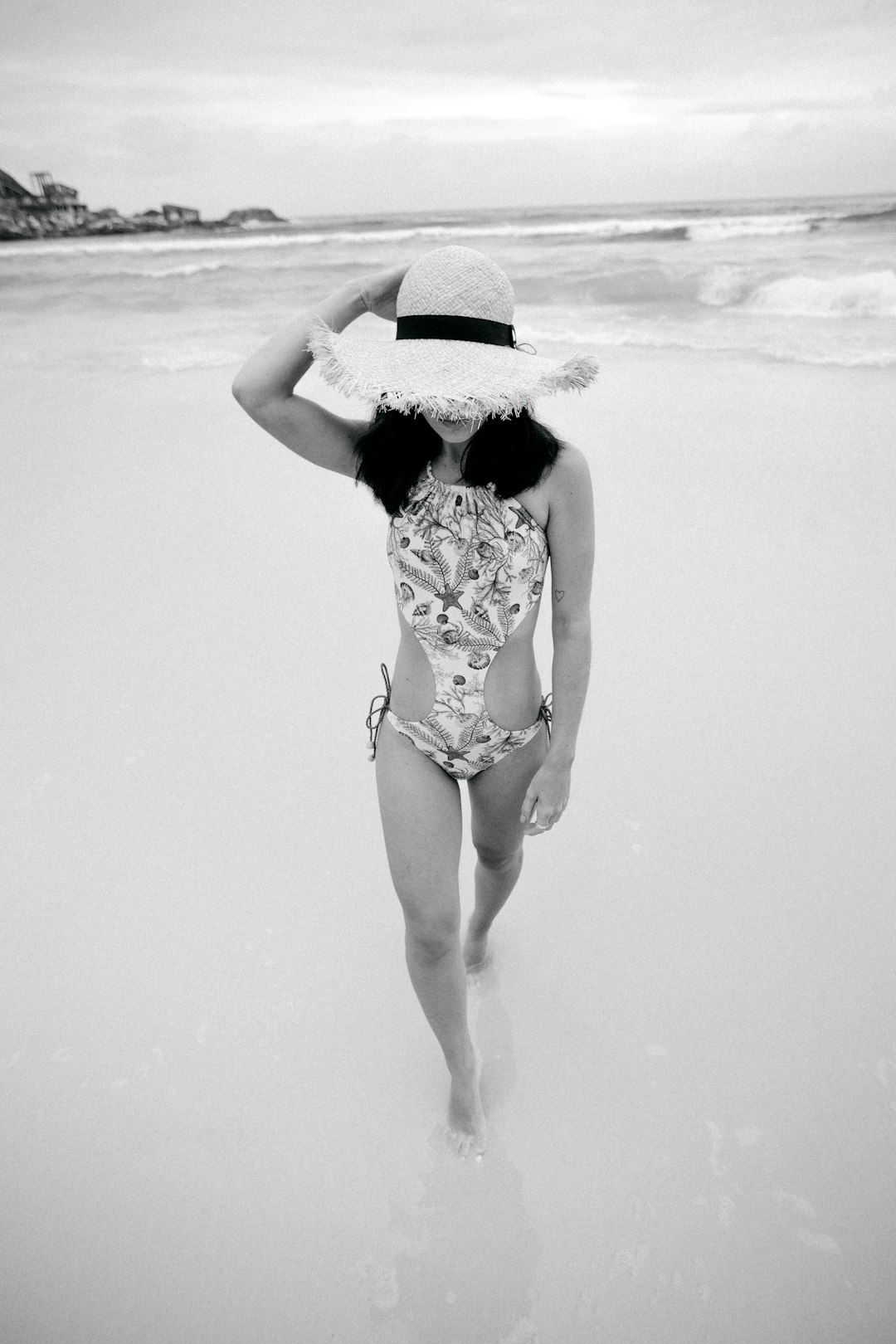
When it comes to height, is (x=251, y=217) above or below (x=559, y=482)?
above

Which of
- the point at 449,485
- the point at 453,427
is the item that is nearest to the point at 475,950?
the point at 449,485

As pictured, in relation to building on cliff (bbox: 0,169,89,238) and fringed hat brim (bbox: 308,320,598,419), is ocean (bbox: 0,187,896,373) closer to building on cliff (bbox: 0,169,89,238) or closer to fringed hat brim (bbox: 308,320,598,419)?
fringed hat brim (bbox: 308,320,598,419)

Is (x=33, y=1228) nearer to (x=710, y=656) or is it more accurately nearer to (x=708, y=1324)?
(x=708, y=1324)

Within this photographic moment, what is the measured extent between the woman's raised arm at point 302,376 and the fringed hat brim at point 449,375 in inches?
3.7

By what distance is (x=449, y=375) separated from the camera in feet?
4.15

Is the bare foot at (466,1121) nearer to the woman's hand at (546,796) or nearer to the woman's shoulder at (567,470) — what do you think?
the woman's hand at (546,796)

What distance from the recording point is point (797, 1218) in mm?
1641

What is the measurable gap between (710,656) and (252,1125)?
2384mm

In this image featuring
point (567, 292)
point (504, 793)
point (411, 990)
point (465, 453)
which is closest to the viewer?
point (465, 453)

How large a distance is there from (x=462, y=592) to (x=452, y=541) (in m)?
0.10

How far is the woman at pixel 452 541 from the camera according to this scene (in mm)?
1309

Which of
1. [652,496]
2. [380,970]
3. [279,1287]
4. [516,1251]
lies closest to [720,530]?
[652,496]

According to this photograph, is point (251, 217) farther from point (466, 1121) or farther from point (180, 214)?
point (466, 1121)

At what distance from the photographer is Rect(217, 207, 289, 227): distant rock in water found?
51125mm
